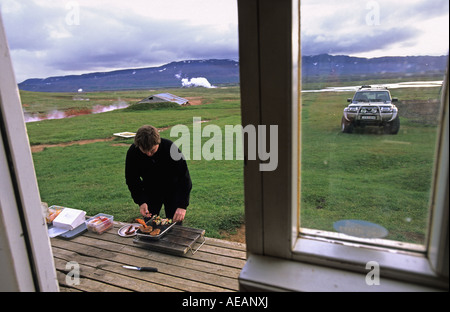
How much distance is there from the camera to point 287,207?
65 centimetres

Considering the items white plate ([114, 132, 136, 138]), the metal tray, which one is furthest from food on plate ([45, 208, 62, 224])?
white plate ([114, 132, 136, 138])

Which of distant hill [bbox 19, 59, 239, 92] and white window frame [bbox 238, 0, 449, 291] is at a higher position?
distant hill [bbox 19, 59, 239, 92]

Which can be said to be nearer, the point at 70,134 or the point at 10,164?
the point at 10,164

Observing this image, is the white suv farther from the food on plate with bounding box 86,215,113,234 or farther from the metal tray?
the food on plate with bounding box 86,215,113,234

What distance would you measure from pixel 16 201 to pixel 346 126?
0.86m

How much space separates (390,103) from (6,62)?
0.94 m

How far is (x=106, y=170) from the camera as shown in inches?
248

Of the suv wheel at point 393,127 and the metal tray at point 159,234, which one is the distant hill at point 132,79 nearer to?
the metal tray at point 159,234

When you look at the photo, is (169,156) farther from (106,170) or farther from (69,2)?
(106,170)

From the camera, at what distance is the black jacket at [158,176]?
7.13ft

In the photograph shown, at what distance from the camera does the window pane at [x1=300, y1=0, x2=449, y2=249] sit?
0.57 meters

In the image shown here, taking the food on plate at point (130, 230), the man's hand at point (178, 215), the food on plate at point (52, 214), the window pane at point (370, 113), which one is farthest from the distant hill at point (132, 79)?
the window pane at point (370, 113)

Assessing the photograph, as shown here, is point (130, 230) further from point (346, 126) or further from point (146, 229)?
point (346, 126)

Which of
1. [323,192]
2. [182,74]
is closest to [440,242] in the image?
[323,192]
